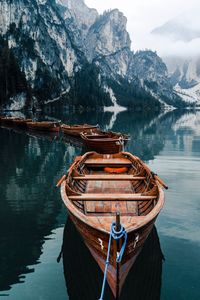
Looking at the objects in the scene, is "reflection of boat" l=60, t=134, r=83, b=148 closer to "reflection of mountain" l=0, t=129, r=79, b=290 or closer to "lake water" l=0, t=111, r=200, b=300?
"reflection of mountain" l=0, t=129, r=79, b=290

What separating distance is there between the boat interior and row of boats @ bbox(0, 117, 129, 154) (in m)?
10.1

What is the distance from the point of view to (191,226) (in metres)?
13.3

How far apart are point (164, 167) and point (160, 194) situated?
49.5 feet

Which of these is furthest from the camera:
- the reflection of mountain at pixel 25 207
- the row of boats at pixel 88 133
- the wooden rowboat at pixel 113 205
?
the row of boats at pixel 88 133

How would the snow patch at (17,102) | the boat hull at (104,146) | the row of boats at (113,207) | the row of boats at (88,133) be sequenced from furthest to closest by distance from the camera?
the snow patch at (17,102)
the row of boats at (88,133)
the boat hull at (104,146)
the row of boats at (113,207)

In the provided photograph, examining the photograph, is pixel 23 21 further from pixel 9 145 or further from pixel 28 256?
pixel 28 256

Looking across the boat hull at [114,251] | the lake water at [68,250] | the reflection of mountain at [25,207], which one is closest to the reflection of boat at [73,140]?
the reflection of mountain at [25,207]

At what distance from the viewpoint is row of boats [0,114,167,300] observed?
7.66 meters

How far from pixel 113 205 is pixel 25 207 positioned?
5498 millimetres

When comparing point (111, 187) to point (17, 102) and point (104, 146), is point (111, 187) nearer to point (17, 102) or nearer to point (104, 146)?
point (104, 146)

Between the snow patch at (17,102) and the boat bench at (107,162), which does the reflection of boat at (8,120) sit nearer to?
the snow patch at (17,102)

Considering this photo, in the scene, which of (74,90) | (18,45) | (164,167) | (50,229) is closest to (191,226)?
(50,229)

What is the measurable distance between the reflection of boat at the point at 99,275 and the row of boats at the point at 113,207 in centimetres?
60

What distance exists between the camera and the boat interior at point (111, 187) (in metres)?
11.4
